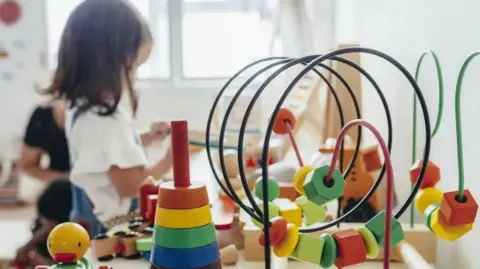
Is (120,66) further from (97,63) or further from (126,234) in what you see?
(126,234)

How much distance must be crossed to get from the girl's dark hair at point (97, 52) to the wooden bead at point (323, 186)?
83 cm

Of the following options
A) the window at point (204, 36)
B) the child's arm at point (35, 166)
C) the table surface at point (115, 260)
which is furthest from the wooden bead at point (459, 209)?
the window at point (204, 36)

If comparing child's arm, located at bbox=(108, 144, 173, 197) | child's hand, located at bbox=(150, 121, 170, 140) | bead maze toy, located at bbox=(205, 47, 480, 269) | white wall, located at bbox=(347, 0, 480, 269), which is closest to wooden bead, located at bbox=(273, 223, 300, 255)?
bead maze toy, located at bbox=(205, 47, 480, 269)

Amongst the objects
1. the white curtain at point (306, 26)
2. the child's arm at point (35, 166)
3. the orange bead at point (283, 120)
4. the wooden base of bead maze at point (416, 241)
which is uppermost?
the white curtain at point (306, 26)

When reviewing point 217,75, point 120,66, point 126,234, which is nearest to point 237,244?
point 126,234

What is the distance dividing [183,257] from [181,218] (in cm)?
3

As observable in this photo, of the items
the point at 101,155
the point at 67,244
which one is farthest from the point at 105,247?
the point at 101,155

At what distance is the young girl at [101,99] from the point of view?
3.88 ft

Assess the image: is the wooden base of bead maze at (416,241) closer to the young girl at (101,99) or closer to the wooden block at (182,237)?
the wooden block at (182,237)

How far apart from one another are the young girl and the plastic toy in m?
0.71

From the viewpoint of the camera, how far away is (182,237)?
42 centimetres

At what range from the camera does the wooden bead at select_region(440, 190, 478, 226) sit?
43 cm

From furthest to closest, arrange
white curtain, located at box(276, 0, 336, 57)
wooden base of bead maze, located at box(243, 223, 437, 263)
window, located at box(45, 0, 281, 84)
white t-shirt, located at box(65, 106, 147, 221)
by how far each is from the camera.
→ window, located at box(45, 0, 281, 84) < white curtain, located at box(276, 0, 336, 57) < white t-shirt, located at box(65, 106, 147, 221) < wooden base of bead maze, located at box(243, 223, 437, 263)

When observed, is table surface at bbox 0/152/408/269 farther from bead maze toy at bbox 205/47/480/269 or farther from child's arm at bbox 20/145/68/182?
child's arm at bbox 20/145/68/182
